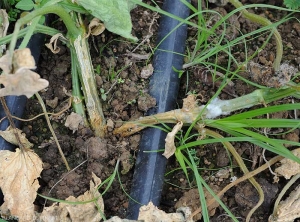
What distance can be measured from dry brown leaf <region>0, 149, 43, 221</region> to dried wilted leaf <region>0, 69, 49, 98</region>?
18.0 inches

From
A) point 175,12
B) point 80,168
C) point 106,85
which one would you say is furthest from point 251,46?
point 80,168

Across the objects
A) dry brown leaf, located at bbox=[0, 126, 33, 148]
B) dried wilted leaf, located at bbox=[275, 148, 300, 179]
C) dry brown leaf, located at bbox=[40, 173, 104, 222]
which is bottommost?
dry brown leaf, located at bbox=[40, 173, 104, 222]

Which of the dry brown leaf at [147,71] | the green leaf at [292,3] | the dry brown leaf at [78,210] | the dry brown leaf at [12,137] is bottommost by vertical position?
the dry brown leaf at [78,210]

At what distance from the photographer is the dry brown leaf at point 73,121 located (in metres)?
1.75

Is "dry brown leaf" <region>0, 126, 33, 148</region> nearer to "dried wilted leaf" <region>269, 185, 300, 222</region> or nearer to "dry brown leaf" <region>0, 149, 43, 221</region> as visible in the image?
"dry brown leaf" <region>0, 149, 43, 221</region>

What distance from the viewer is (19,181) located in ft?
5.21

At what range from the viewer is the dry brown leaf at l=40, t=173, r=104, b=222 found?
5.11ft

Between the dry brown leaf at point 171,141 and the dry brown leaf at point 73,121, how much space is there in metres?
0.35

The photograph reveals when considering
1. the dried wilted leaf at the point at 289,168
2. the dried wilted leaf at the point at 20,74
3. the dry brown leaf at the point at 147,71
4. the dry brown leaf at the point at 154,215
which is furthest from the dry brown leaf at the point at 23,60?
the dried wilted leaf at the point at 289,168

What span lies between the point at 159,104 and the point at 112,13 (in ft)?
1.29

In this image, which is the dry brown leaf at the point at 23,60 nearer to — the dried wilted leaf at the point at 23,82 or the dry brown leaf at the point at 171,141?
the dried wilted leaf at the point at 23,82

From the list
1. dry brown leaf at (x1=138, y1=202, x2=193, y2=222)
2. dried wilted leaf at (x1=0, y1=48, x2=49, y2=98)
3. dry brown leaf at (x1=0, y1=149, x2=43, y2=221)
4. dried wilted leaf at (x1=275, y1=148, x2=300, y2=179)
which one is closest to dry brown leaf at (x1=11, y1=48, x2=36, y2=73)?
dried wilted leaf at (x1=0, y1=48, x2=49, y2=98)

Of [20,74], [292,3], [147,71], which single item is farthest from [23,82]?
[292,3]

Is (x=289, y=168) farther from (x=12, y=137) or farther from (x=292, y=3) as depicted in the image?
(x=12, y=137)
